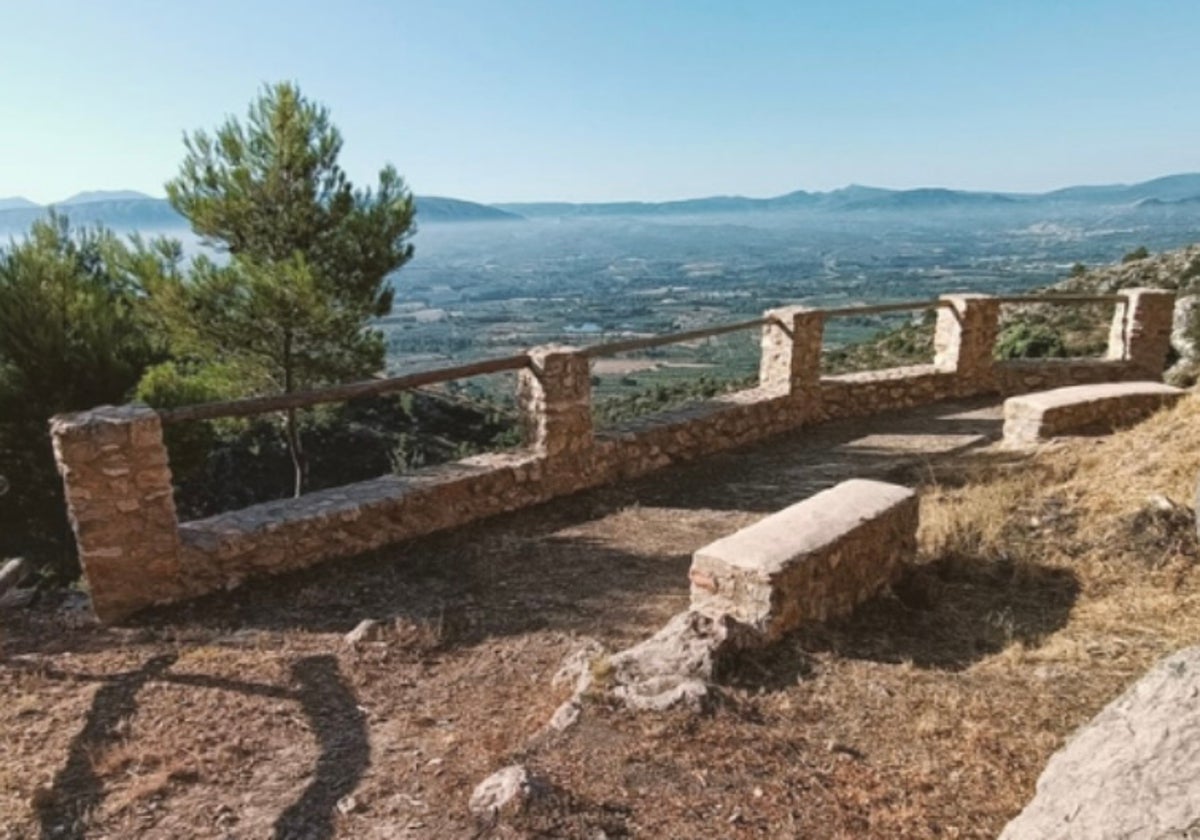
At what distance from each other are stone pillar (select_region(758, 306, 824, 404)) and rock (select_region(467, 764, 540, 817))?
6.74 metres

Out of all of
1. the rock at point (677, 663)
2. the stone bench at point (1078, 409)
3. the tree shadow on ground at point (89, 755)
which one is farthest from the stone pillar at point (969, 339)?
the tree shadow on ground at point (89, 755)

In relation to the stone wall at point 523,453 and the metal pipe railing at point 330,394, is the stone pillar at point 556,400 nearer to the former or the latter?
the stone wall at point 523,453

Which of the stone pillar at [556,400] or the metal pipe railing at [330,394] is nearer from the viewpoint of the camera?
the metal pipe railing at [330,394]

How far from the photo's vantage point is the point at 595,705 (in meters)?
3.44

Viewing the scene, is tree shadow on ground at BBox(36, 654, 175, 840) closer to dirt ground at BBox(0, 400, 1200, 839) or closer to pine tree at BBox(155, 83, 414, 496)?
dirt ground at BBox(0, 400, 1200, 839)

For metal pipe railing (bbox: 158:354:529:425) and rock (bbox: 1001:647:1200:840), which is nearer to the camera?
rock (bbox: 1001:647:1200:840)

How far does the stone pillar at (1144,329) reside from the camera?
10430 mm

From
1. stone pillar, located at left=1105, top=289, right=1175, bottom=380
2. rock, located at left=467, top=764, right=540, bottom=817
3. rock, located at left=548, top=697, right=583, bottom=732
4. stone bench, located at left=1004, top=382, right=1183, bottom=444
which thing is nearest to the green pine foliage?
rock, located at left=548, top=697, right=583, bottom=732

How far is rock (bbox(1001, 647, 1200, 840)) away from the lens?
5.99 ft

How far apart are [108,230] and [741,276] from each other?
8160 cm

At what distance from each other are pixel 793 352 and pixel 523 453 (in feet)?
12.0

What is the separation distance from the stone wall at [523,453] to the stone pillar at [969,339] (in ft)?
0.06

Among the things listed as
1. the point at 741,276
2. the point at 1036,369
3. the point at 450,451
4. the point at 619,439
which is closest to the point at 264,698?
the point at 619,439

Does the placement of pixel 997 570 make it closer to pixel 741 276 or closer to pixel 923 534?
pixel 923 534
